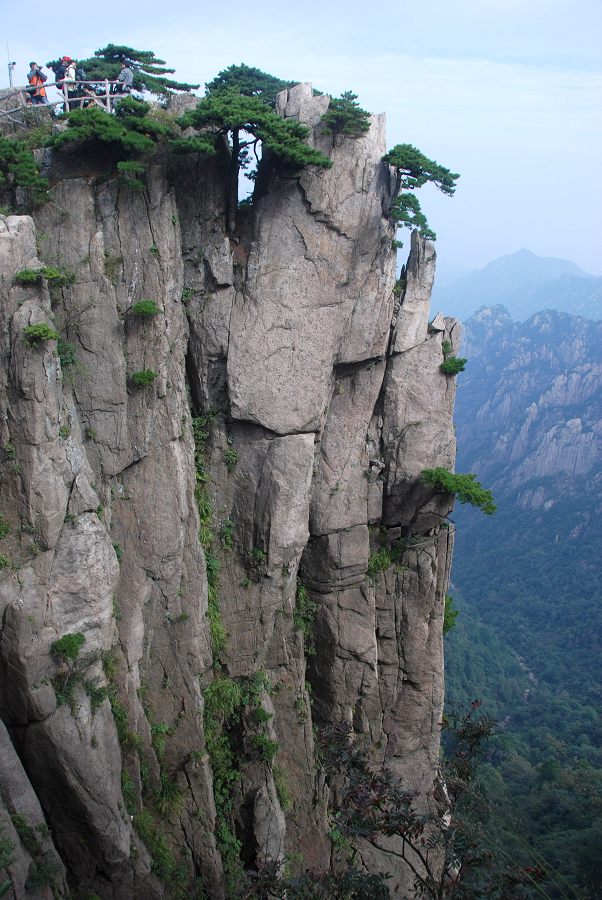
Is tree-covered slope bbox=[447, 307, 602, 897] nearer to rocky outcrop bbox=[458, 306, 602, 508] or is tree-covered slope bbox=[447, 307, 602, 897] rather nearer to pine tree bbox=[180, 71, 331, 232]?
rocky outcrop bbox=[458, 306, 602, 508]

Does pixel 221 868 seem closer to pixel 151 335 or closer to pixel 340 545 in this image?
pixel 340 545

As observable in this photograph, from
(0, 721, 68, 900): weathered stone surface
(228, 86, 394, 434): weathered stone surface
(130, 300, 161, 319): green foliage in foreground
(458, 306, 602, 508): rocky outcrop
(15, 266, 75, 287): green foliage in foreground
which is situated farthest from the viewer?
(458, 306, 602, 508): rocky outcrop

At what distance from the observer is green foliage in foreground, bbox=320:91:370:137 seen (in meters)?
22.5

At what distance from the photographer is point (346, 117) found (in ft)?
74.0

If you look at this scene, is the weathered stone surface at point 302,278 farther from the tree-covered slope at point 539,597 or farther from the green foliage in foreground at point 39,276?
the tree-covered slope at point 539,597

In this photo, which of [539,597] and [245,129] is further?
[539,597]

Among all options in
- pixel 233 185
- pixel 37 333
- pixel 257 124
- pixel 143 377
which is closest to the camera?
pixel 37 333

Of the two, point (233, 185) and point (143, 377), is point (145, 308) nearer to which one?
point (143, 377)

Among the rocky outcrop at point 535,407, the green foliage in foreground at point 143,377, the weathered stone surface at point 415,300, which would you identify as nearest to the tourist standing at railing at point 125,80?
the green foliage in foreground at point 143,377

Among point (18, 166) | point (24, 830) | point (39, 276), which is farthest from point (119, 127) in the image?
point (24, 830)

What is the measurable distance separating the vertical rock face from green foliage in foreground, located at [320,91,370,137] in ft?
1.17

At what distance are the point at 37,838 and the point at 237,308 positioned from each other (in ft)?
52.6

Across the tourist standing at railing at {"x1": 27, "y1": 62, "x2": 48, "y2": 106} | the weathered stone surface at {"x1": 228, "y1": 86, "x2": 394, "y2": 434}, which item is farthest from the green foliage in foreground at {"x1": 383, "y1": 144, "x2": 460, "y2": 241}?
the tourist standing at railing at {"x1": 27, "y1": 62, "x2": 48, "y2": 106}

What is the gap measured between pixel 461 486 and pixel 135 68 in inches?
738
